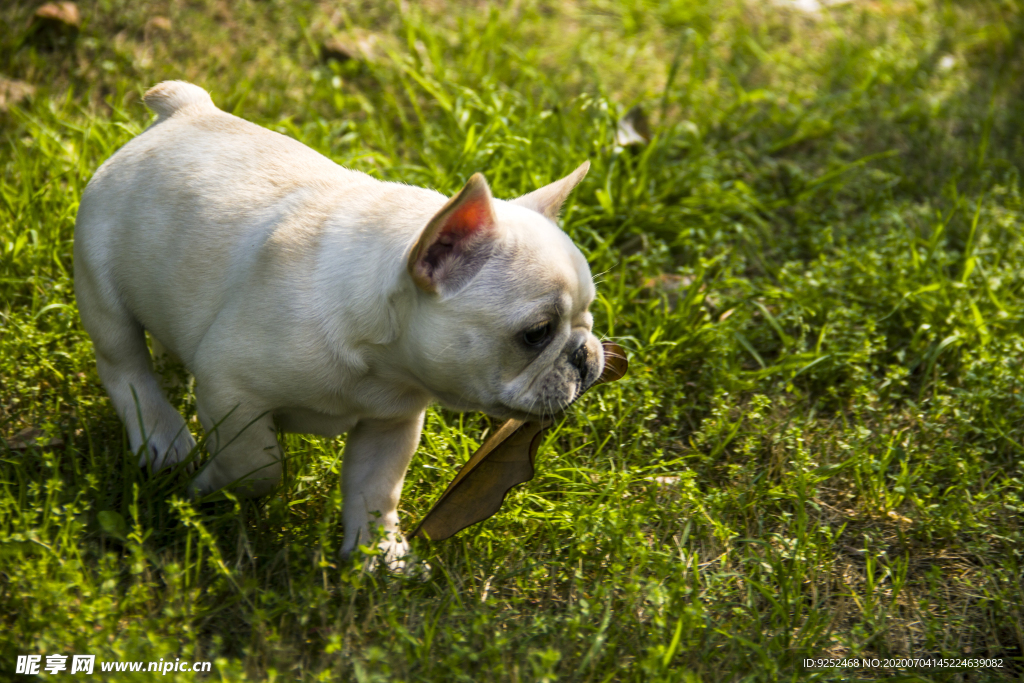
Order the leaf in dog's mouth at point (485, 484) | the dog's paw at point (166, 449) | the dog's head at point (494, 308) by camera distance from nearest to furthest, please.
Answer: the dog's head at point (494, 308)
the leaf in dog's mouth at point (485, 484)
the dog's paw at point (166, 449)

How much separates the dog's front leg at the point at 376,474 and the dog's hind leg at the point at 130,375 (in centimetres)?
72

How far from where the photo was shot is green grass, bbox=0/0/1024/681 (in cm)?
301

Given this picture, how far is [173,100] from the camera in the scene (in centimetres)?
387

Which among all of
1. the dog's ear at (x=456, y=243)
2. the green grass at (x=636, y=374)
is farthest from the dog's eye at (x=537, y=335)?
the green grass at (x=636, y=374)

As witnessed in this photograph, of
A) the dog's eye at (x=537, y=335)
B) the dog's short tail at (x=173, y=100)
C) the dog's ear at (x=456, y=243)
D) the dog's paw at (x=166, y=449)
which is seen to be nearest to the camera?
the dog's ear at (x=456, y=243)

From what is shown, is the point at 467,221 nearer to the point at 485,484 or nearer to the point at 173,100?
the point at 485,484

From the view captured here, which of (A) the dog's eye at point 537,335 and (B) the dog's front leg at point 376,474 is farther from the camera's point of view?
(B) the dog's front leg at point 376,474

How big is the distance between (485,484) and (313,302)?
0.96m

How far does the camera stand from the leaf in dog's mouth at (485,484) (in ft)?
→ 10.9

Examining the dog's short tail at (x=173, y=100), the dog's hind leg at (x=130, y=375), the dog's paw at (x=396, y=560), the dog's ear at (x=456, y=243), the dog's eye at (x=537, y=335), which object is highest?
the dog's ear at (x=456, y=243)

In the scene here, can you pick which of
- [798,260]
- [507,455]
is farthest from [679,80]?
[507,455]

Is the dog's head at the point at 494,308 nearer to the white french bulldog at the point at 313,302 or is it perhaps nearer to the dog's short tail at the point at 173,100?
the white french bulldog at the point at 313,302

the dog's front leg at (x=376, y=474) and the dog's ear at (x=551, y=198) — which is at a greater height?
the dog's ear at (x=551, y=198)

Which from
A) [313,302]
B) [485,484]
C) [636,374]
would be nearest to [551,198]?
[313,302]
